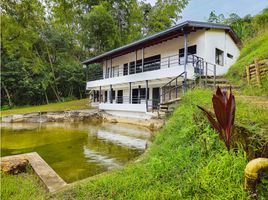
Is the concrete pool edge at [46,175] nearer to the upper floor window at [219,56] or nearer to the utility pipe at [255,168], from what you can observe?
the utility pipe at [255,168]

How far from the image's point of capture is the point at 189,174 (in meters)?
3.78

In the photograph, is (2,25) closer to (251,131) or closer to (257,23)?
(257,23)

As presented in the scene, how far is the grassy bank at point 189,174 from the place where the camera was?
3268 millimetres

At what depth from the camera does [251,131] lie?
328 cm

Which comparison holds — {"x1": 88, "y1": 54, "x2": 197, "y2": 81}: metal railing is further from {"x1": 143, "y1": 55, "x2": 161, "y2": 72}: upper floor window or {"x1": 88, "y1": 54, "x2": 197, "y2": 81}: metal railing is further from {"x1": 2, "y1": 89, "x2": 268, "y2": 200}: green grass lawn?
{"x1": 2, "y1": 89, "x2": 268, "y2": 200}: green grass lawn

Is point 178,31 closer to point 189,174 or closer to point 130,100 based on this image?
point 130,100

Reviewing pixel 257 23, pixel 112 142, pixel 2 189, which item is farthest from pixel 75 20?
pixel 2 189

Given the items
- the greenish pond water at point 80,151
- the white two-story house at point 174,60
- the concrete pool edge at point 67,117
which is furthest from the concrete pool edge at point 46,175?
the concrete pool edge at point 67,117

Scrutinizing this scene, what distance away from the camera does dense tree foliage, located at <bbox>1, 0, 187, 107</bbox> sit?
2772cm

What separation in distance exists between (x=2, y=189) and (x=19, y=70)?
86.2ft

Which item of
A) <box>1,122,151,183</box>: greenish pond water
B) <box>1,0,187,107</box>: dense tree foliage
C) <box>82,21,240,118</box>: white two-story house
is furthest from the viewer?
<box>1,0,187,107</box>: dense tree foliage

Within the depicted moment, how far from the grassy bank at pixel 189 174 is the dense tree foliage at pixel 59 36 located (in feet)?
82.9

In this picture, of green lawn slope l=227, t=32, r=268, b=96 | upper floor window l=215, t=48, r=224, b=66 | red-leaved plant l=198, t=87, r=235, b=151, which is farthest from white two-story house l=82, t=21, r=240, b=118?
red-leaved plant l=198, t=87, r=235, b=151

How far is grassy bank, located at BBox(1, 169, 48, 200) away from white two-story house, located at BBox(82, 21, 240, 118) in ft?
28.6
